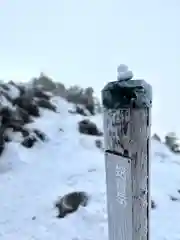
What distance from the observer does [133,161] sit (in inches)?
45.5

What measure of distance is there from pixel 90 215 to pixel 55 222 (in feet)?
1.24

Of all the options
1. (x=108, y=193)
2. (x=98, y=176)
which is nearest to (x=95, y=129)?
(x=98, y=176)

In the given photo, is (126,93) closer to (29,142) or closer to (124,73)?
(124,73)

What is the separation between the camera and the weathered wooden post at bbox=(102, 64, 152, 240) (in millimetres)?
1158

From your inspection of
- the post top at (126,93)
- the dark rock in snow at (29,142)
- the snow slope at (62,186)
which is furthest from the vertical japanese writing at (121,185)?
the dark rock in snow at (29,142)

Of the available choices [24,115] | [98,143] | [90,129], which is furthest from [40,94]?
[98,143]

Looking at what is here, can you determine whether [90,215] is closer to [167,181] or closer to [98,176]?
[98,176]

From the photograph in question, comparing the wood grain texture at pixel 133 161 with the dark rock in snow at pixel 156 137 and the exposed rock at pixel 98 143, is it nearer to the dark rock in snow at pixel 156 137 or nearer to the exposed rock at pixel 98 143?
the exposed rock at pixel 98 143

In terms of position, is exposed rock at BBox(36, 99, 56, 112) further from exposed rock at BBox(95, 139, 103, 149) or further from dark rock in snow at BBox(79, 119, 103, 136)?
exposed rock at BBox(95, 139, 103, 149)

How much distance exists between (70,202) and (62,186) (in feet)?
1.82

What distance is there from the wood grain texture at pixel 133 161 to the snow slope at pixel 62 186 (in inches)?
82.3

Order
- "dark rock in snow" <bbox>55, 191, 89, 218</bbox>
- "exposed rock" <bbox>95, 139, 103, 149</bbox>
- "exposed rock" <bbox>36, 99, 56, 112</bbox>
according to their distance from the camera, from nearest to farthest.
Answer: "dark rock in snow" <bbox>55, 191, 89, 218</bbox>
"exposed rock" <bbox>95, 139, 103, 149</bbox>
"exposed rock" <bbox>36, 99, 56, 112</bbox>

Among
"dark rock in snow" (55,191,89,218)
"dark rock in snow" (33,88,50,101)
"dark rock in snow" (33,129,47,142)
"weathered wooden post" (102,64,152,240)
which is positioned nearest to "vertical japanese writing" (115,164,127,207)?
"weathered wooden post" (102,64,152,240)

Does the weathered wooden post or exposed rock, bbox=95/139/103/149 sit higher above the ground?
the weathered wooden post
